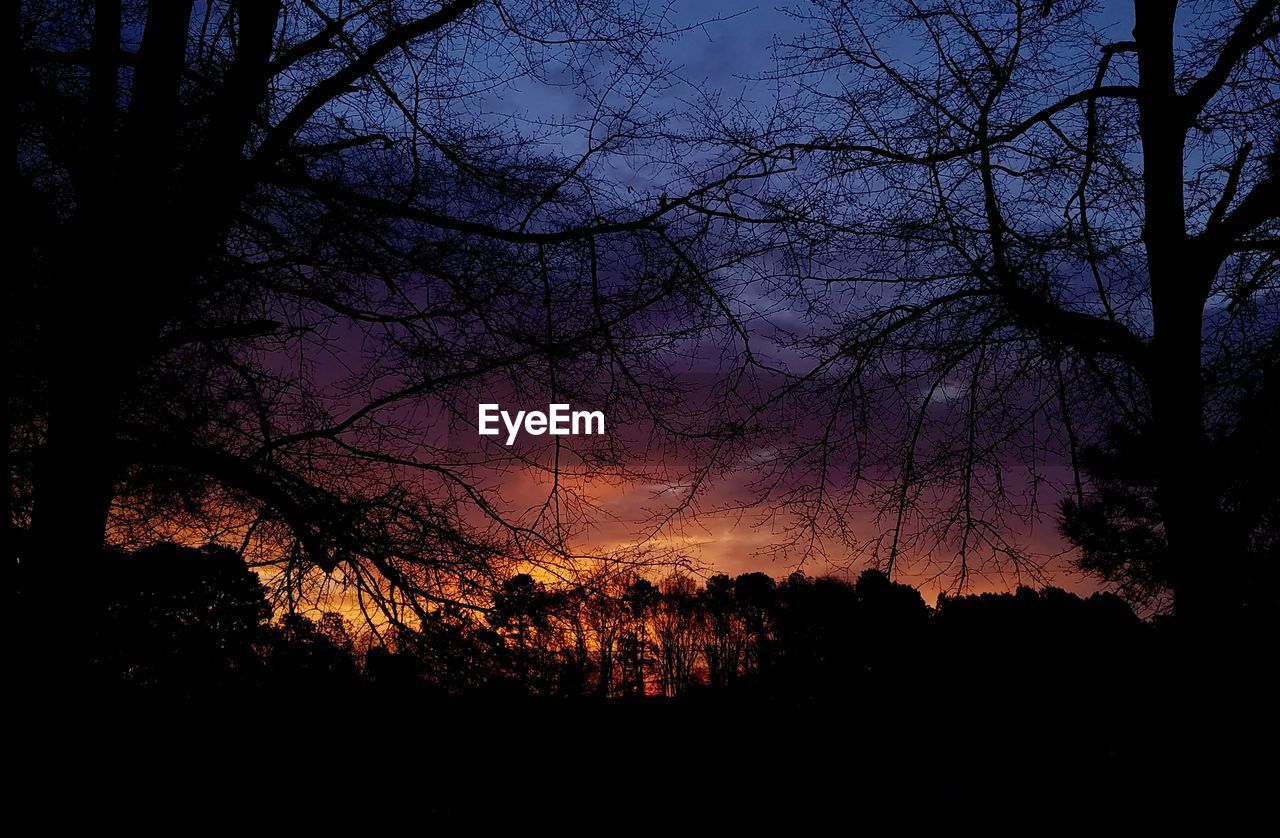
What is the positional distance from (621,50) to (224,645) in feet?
14.9

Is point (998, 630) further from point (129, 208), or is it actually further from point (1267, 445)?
point (129, 208)

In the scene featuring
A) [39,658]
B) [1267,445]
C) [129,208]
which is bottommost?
[39,658]

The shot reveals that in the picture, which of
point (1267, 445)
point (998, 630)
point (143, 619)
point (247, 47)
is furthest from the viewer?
point (998, 630)

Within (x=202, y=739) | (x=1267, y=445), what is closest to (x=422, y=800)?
(x=202, y=739)

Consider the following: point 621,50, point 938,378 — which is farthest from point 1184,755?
point 621,50

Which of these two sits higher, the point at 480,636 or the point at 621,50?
the point at 621,50

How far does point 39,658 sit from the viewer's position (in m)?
3.66

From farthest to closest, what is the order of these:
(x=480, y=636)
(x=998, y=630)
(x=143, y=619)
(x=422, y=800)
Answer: (x=998, y=630)
(x=422, y=800)
(x=143, y=619)
(x=480, y=636)

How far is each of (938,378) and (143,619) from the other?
17.6 feet

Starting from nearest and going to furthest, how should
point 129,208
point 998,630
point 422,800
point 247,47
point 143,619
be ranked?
point 129,208 → point 247,47 → point 143,619 → point 422,800 → point 998,630

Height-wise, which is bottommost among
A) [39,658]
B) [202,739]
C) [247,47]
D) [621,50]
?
[202,739]

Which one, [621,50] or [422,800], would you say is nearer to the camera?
[621,50]

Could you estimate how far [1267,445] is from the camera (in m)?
6.21

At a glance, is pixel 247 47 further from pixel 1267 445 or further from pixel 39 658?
pixel 1267 445
